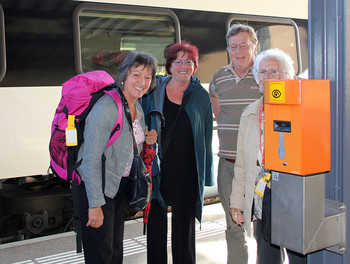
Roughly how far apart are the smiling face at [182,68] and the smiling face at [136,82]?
Answer: 1.69 feet

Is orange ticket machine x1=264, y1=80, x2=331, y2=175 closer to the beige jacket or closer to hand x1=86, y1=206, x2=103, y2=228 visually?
the beige jacket

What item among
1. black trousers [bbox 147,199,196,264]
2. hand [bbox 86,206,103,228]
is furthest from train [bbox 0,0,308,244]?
hand [bbox 86,206,103,228]

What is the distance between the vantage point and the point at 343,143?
65.2 inches

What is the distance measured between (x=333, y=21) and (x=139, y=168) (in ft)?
5.20

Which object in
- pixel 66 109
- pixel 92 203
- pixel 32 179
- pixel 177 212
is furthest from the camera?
pixel 32 179

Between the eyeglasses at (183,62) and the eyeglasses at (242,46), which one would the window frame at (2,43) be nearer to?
the eyeglasses at (183,62)

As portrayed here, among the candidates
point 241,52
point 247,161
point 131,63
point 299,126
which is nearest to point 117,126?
point 131,63

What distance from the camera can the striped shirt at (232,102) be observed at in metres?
3.42

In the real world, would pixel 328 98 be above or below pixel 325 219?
above

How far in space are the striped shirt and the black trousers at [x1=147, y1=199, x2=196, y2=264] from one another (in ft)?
1.70

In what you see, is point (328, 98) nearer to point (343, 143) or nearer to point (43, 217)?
point (343, 143)

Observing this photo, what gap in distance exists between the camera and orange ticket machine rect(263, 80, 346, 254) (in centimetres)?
153

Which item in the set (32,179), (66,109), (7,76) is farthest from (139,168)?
(32,179)

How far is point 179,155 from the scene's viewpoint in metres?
3.37
